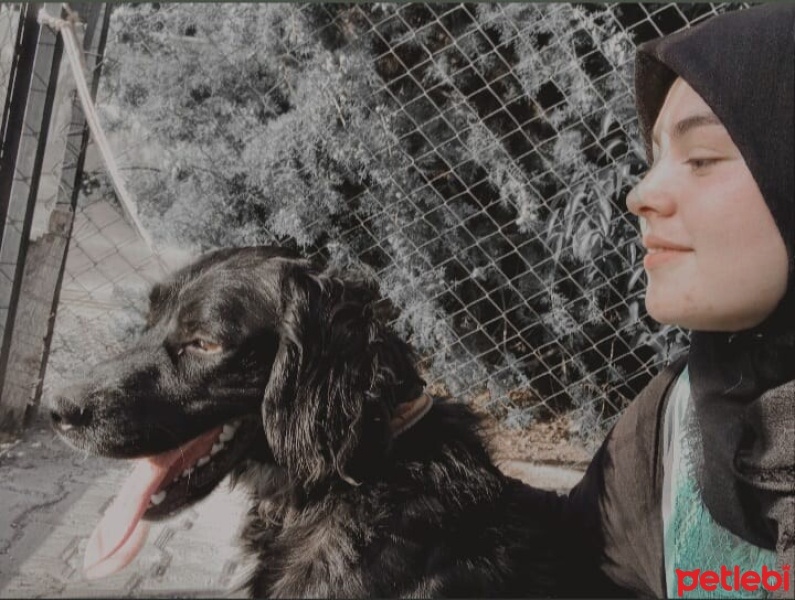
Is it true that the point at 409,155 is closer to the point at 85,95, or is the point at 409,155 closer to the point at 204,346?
the point at 85,95

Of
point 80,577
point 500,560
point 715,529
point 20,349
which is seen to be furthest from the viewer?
point 20,349

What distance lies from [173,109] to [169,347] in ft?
6.54

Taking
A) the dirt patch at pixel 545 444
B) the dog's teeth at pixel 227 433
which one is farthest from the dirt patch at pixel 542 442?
the dog's teeth at pixel 227 433

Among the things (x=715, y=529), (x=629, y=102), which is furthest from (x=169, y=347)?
(x=629, y=102)

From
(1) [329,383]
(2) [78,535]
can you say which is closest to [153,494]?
(1) [329,383]

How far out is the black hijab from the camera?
50.2 inches

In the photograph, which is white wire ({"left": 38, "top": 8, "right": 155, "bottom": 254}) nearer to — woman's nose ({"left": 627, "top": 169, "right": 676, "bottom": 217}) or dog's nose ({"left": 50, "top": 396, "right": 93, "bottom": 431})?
dog's nose ({"left": 50, "top": 396, "right": 93, "bottom": 431})

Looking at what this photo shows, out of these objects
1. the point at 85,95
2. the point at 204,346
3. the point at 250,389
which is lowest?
the point at 250,389

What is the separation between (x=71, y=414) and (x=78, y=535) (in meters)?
0.96

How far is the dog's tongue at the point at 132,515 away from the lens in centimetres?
188

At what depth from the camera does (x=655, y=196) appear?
4.63ft

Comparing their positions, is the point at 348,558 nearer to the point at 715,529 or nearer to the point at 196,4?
the point at 715,529

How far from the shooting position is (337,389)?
1908mm

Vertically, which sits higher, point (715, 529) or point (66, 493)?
point (66, 493)
